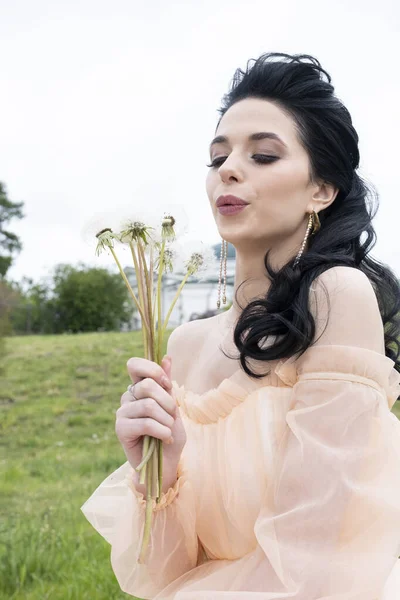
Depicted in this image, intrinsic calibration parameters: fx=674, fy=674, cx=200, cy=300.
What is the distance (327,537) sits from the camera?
1.64 metres

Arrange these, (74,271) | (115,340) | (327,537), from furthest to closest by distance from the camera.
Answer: (74,271), (115,340), (327,537)

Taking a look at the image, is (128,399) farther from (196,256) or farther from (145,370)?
(196,256)

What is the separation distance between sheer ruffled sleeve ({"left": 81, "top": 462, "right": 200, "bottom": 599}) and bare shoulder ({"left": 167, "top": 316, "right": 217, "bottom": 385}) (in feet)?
1.49

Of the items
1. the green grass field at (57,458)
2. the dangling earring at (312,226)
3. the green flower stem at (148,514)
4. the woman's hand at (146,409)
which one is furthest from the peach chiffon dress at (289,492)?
the green grass field at (57,458)

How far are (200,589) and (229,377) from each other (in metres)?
0.60

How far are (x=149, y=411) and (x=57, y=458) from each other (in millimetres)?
6020

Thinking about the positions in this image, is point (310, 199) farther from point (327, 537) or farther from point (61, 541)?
point (61, 541)

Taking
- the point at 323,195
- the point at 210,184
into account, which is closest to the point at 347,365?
the point at 323,195

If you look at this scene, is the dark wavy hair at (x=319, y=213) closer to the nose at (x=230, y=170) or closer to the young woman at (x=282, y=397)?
the young woman at (x=282, y=397)

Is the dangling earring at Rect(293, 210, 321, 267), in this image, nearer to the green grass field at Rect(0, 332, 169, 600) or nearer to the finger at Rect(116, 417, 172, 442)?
the finger at Rect(116, 417, 172, 442)

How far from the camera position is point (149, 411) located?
1.67m

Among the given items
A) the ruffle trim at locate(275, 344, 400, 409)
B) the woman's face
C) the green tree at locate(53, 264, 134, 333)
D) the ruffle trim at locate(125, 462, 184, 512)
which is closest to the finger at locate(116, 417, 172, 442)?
the ruffle trim at locate(125, 462, 184, 512)

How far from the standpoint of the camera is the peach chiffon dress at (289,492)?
1638mm

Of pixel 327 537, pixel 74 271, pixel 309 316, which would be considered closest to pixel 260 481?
pixel 327 537
